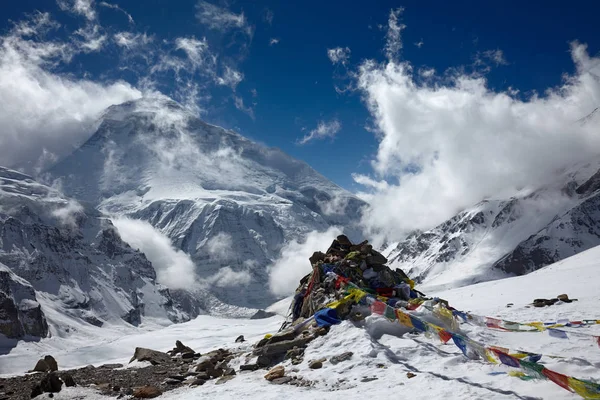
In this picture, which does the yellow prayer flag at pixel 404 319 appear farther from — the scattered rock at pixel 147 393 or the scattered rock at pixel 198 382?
the scattered rock at pixel 147 393

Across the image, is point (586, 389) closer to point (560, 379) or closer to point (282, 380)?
point (560, 379)

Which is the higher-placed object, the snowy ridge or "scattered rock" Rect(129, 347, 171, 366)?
"scattered rock" Rect(129, 347, 171, 366)

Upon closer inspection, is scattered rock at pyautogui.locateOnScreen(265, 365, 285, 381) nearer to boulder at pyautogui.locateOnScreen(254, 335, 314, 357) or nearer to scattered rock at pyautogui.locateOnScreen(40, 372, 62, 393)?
boulder at pyautogui.locateOnScreen(254, 335, 314, 357)

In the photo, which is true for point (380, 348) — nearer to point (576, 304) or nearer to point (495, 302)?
point (576, 304)

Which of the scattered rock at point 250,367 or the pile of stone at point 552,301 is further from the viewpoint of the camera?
the pile of stone at point 552,301

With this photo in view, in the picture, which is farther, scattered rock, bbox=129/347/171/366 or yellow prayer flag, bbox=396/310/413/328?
scattered rock, bbox=129/347/171/366

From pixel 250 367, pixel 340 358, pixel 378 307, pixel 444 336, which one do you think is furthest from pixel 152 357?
pixel 444 336

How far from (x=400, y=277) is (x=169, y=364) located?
14652mm

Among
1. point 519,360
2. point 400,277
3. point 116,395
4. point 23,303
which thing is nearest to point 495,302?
point 400,277

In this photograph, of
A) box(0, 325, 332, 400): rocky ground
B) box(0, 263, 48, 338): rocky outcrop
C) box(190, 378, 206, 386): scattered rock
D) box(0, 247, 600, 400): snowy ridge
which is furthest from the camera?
box(0, 263, 48, 338): rocky outcrop

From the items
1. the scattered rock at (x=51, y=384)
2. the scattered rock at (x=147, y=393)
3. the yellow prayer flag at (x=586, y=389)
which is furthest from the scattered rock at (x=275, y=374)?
the scattered rock at (x=51, y=384)

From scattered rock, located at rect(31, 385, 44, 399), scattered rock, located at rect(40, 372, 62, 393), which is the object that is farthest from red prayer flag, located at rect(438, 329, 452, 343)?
scattered rock, located at rect(31, 385, 44, 399)

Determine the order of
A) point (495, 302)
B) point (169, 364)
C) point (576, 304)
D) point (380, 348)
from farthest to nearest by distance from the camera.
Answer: point (495, 302), point (169, 364), point (576, 304), point (380, 348)

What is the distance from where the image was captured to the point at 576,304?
779 inches
